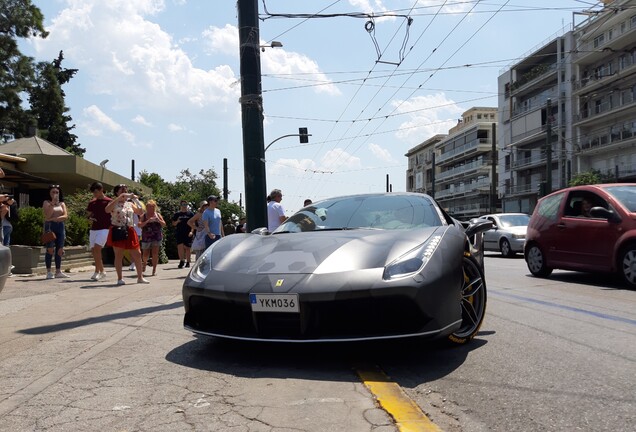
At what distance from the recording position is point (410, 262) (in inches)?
139

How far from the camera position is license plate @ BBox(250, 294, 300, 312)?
3.39 meters

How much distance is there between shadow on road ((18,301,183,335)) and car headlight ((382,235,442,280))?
2931 mm

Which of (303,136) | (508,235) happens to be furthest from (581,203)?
(303,136)

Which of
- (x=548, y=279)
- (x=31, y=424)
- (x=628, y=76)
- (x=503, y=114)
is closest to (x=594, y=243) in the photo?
(x=548, y=279)

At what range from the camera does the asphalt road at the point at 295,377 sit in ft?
8.52

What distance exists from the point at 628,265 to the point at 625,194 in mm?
1149

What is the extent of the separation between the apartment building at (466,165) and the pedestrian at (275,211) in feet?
191

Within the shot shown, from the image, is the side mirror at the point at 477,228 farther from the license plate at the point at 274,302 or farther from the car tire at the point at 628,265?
the car tire at the point at 628,265

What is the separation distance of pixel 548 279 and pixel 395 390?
23.5ft

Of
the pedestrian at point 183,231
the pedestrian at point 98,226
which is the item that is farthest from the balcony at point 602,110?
the pedestrian at point 98,226

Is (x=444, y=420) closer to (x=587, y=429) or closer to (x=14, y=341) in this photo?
(x=587, y=429)

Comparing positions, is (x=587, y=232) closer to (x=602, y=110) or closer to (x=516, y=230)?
(x=516, y=230)

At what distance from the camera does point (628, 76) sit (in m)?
43.7

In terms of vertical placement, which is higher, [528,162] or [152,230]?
[528,162]
